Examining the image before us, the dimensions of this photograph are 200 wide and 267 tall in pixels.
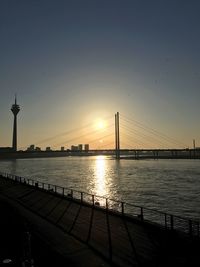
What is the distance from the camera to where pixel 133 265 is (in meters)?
14.2

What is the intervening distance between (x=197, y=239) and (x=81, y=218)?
9.80 m

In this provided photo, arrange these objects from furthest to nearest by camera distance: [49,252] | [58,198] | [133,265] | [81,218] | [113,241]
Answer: [58,198] → [81,218] → [113,241] → [49,252] → [133,265]

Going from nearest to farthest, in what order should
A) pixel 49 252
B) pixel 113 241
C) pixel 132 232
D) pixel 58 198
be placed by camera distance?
pixel 49 252, pixel 113 241, pixel 132 232, pixel 58 198

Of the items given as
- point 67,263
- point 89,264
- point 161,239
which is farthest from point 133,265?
point 161,239

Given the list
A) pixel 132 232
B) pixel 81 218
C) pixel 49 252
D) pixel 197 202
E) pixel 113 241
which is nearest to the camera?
pixel 49 252

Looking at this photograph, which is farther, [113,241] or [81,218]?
[81,218]

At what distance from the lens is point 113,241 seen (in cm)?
1786

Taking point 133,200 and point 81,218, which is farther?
point 133,200

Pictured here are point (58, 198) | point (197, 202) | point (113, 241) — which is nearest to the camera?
point (113, 241)

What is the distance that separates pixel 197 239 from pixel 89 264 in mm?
5786

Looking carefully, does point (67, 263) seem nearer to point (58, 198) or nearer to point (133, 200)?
point (58, 198)

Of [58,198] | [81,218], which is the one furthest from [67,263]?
[58,198]

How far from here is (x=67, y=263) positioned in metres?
14.5

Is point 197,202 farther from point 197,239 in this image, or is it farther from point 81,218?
point 197,239
